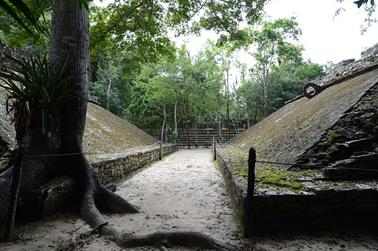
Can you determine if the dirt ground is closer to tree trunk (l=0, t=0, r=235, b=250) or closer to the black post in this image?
the black post

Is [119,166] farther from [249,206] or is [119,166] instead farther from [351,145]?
[351,145]

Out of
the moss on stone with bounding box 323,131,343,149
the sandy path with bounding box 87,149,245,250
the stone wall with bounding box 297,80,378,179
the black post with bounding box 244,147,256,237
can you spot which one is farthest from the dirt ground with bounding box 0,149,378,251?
the moss on stone with bounding box 323,131,343,149

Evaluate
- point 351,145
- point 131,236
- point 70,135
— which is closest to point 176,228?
point 131,236

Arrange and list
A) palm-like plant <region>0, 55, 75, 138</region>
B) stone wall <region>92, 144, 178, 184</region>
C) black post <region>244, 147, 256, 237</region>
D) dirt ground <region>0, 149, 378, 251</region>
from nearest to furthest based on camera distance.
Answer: dirt ground <region>0, 149, 378, 251</region>
black post <region>244, 147, 256, 237</region>
palm-like plant <region>0, 55, 75, 138</region>
stone wall <region>92, 144, 178, 184</region>

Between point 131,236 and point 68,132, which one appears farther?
point 68,132

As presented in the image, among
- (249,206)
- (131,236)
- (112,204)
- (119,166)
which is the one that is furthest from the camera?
(119,166)

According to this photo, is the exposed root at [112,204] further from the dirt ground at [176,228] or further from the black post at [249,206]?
the black post at [249,206]

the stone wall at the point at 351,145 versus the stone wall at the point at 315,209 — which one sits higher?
the stone wall at the point at 351,145

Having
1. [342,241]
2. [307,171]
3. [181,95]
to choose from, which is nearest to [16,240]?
[342,241]

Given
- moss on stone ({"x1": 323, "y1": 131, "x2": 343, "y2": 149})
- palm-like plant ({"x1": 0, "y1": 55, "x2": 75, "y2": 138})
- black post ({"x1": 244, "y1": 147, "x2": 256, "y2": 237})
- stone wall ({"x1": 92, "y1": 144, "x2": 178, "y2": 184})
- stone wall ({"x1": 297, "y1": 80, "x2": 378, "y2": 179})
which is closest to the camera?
black post ({"x1": 244, "y1": 147, "x2": 256, "y2": 237})

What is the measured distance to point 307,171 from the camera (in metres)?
4.17

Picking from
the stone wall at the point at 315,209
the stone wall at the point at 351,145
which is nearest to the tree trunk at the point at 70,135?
the stone wall at the point at 315,209

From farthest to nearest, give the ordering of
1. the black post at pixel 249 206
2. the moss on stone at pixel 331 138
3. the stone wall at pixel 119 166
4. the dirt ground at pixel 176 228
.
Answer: the stone wall at pixel 119 166, the moss on stone at pixel 331 138, the black post at pixel 249 206, the dirt ground at pixel 176 228

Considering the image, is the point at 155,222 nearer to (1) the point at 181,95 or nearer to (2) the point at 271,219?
(2) the point at 271,219
